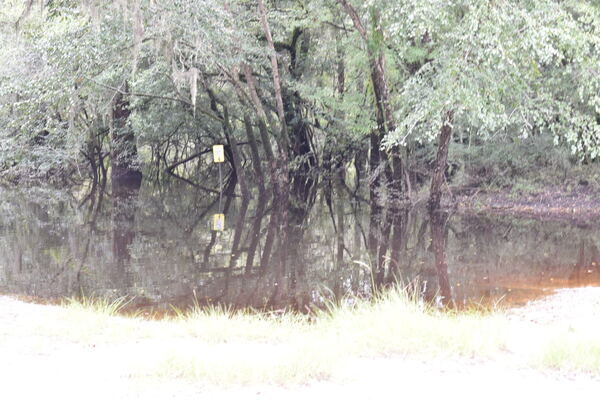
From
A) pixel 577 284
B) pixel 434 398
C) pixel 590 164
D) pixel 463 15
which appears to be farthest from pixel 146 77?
pixel 434 398

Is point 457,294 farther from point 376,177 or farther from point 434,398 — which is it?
point 376,177

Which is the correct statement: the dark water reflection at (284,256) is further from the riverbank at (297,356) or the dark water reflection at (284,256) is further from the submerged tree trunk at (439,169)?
the riverbank at (297,356)

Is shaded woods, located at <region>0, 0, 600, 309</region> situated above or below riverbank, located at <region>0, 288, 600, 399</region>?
above

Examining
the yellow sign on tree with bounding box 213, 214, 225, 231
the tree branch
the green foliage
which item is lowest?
the yellow sign on tree with bounding box 213, 214, 225, 231

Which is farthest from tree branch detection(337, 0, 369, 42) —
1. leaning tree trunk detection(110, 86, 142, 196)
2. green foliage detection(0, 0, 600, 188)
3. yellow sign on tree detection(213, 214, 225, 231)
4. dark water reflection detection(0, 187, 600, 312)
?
leaning tree trunk detection(110, 86, 142, 196)

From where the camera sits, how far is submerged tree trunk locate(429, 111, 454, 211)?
56.2 ft

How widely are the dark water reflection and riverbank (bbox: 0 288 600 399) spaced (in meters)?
2.32

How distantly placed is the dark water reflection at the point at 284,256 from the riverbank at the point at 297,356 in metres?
2.32

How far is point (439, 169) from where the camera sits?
1769 centimetres

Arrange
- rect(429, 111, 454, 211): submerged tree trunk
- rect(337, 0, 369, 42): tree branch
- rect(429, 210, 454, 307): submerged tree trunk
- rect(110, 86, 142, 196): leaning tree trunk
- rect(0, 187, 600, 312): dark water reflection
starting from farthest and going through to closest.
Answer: rect(110, 86, 142, 196): leaning tree trunk, rect(429, 111, 454, 211): submerged tree trunk, rect(337, 0, 369, 42): tree branch, rect(0, 187, 600, 312): dark water reflection, rect(429, 210, 454, 307): submerged tree trunk

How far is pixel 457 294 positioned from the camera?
9.40m

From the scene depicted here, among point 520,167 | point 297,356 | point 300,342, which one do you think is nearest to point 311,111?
point 520,167

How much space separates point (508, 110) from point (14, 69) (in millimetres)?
13555

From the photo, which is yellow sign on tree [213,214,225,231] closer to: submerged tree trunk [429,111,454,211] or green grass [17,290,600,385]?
submerged tree trunk [429,111,454,211]
